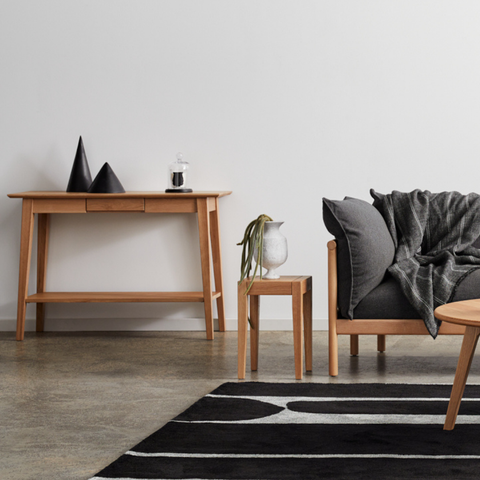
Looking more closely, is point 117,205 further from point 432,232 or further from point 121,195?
point 432,232

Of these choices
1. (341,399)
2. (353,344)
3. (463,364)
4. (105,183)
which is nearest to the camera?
(463,364)

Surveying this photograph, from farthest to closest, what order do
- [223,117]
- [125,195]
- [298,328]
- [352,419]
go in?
1. [223,117]
2. [125,195]
3. [298,328]
4. [352,419]

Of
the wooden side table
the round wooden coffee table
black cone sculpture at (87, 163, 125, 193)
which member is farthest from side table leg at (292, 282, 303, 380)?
black cone sculpture at (87, 163, 125, 193)

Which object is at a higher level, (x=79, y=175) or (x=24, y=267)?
(x=79, y=175)

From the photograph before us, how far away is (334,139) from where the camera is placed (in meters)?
4.17

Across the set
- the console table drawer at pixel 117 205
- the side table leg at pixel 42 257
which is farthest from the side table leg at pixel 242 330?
the side table leg at pixel 42 257

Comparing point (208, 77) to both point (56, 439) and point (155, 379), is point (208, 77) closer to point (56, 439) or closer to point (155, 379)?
point (155, 379)

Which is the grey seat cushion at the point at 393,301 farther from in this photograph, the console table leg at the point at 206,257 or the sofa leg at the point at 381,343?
the console table leg at the point at 206,257

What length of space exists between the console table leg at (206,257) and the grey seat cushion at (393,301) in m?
1.19

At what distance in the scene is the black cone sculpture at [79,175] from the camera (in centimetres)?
406

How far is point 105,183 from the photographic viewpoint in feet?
12.9

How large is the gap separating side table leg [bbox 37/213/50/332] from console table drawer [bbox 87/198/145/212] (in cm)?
53

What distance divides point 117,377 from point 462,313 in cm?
159

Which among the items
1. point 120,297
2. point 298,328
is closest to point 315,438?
point 298,328
